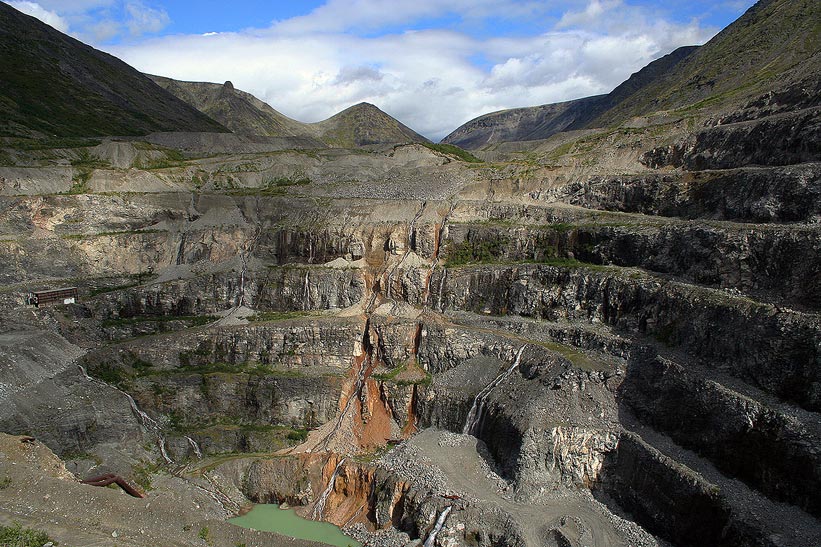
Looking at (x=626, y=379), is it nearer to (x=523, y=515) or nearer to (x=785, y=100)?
(x=523, y=515)

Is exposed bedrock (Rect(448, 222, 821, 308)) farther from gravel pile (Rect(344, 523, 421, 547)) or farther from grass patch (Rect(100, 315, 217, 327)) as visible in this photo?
gravel pile (Rect(344, 523, 421, 547))

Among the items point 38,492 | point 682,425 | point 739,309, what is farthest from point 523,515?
point 38,492

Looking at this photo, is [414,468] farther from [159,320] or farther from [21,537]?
[159,320]

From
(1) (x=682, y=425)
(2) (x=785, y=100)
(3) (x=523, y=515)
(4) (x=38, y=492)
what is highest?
(2) (x=785, y=100)

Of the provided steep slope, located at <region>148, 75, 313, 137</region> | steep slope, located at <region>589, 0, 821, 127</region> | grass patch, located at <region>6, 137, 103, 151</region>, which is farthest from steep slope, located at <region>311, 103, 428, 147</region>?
grass patch, located at <region>6, 137, 103, 151</region>

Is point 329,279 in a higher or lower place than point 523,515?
higher

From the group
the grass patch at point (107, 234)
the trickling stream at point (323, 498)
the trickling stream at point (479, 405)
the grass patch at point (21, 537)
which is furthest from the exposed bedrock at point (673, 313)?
the grass patch at point (21, 537)
